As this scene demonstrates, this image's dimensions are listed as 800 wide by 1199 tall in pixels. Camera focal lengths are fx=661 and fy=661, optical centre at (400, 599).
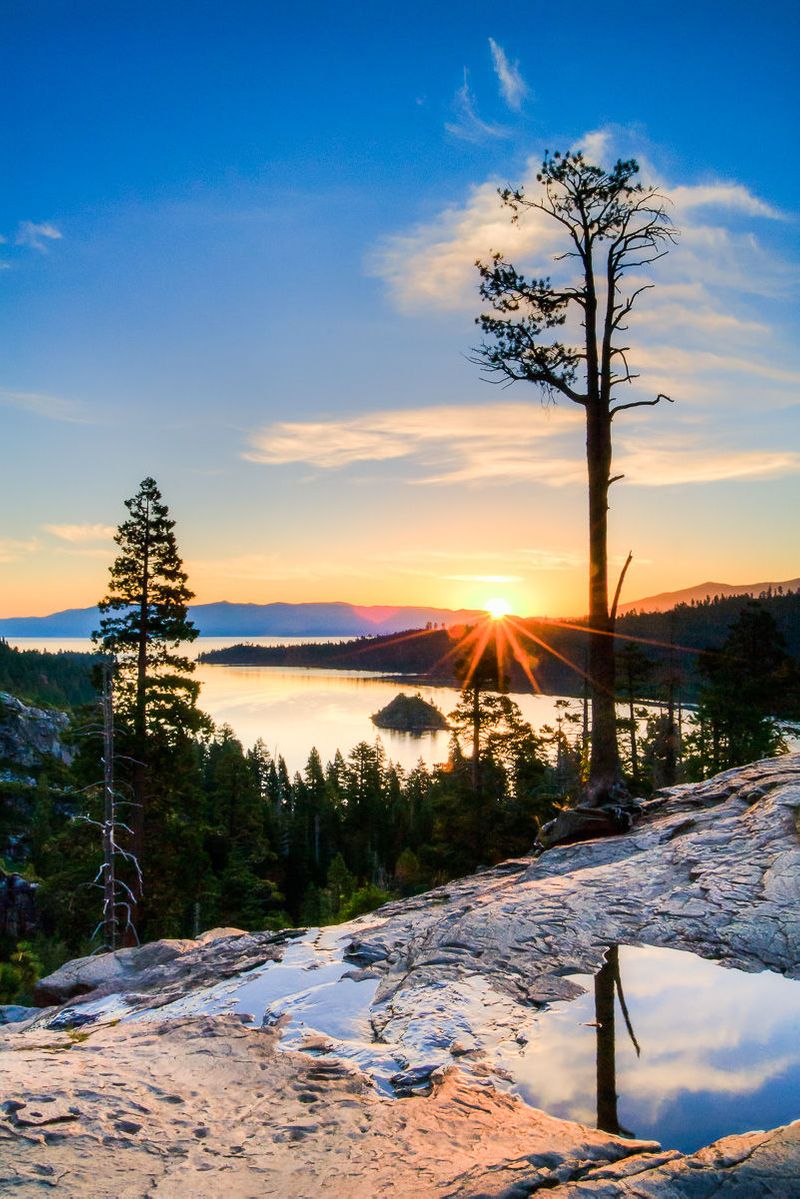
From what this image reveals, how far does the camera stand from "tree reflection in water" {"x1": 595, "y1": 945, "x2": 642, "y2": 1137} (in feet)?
11.6

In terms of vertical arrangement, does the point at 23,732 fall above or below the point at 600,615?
below

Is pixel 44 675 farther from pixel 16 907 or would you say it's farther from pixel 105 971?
pixel 105 971

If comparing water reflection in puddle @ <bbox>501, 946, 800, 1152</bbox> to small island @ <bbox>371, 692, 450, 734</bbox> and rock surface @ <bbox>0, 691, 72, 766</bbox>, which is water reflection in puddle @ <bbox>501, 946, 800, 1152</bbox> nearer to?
rock surface @ <bbox>0, 691, 72, 766</bbox>

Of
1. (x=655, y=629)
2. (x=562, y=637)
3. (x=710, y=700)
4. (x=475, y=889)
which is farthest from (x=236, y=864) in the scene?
(x=562, y=637)

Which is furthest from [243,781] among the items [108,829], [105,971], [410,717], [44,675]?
[44,675]

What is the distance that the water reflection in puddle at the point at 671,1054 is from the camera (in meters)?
3.48

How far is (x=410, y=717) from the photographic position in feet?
371

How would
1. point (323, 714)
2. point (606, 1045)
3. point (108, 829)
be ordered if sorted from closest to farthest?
point (606, 1045) < point (108, 829) < point (323, 714)

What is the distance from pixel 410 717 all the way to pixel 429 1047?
110 m

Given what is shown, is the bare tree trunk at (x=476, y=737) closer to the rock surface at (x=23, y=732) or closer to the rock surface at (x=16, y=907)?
the rock surface at (x=16, y=907)

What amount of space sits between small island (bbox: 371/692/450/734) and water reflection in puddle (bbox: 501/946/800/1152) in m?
109

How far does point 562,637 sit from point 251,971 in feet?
397

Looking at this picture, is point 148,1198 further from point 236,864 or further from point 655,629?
point 655,629

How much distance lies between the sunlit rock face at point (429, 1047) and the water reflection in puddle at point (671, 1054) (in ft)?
0.08
